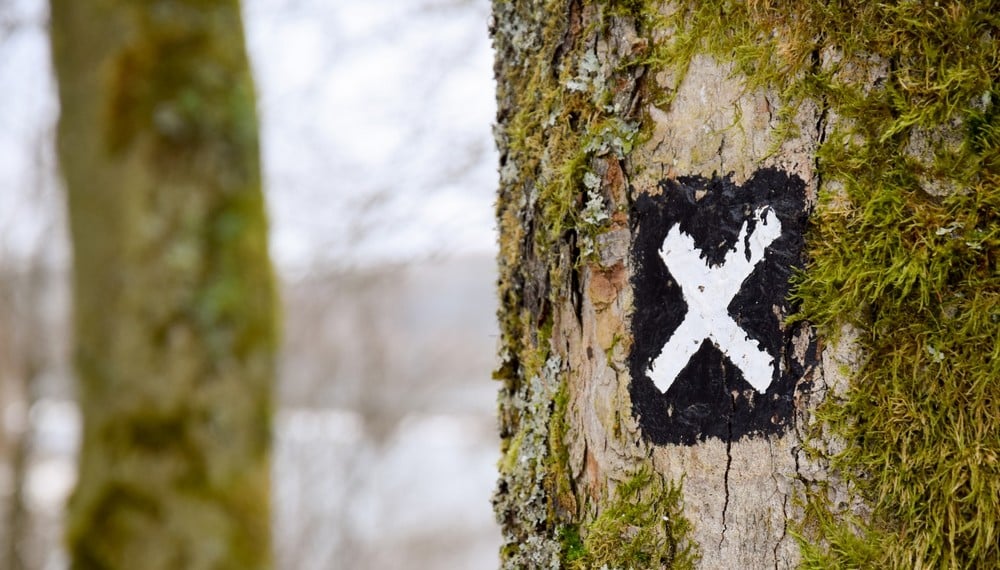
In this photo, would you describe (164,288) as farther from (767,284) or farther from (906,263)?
(906,263)

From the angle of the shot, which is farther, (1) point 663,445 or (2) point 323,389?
(2) point 323,389

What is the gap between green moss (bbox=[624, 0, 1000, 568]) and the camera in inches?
27.3

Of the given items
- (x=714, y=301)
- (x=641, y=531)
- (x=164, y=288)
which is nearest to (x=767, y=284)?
(x=714, y=301)

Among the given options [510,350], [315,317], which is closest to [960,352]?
[510,350]

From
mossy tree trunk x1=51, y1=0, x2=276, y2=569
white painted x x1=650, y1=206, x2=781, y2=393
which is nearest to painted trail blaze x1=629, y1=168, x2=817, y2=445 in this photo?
white painted x x1=650, y1=206, x2=781, y2=393

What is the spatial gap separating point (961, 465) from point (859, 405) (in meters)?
0.10

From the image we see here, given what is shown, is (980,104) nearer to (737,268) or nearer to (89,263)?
(737,268)

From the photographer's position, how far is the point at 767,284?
2.58 feet

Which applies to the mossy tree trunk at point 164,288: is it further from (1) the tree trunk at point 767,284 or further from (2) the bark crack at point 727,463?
(2) the bark crack at point 727,463

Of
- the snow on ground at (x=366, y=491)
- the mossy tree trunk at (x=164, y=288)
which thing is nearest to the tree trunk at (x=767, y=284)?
the mossy tree trunk at (x=164, y=288)

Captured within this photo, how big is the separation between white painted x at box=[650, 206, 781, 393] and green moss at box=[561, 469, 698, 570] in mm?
128

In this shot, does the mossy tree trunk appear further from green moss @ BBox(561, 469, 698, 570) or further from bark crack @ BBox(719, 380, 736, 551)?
bark crack @ BBox(719, 380, 736, 551)

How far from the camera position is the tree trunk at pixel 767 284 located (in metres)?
0.71

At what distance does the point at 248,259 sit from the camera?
2.87 meters
